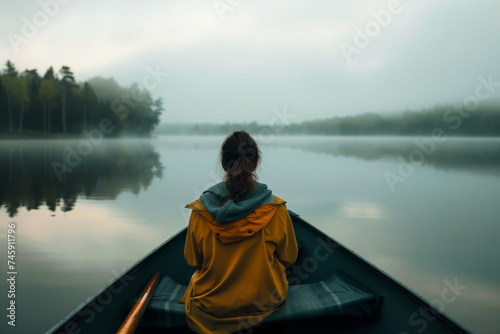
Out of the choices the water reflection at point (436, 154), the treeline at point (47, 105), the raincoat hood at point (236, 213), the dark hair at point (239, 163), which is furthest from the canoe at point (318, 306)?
the treeline at point (47, 105)

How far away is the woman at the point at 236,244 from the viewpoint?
1.71m

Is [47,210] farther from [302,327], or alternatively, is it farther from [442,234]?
[442,234]

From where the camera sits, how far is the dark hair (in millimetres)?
1770

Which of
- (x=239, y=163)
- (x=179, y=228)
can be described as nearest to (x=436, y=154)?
(x=179, y=228)

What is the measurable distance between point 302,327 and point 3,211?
828 cm

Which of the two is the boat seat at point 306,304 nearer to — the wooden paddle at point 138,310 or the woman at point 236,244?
the wooden paddle at point 138,310

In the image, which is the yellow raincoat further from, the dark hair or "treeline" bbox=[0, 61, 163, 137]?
"treeline" bbox=[0, 61, 163, 137]

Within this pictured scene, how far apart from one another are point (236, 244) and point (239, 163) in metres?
0.39

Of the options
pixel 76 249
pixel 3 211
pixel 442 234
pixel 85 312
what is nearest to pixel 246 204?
pixel 85 312

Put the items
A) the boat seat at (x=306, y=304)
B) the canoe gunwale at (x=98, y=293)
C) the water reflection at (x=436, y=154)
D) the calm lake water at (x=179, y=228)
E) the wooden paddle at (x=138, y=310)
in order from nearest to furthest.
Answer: the canoe gunwale at (x=98, y=293) → the wooden paddle at (x=138, y=310) → the boat seat at (x=306, y=304) → the calm lake water at (x=179, y=228) → the water reflection at (x=436, y=154)

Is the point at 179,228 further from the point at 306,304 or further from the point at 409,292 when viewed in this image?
the point at 409,292

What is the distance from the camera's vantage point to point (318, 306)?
211 cm

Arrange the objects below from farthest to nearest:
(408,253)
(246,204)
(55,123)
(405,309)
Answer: (55,123) → (408,253) → (405,309) → (246,204)

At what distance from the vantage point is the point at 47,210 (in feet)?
28.7
